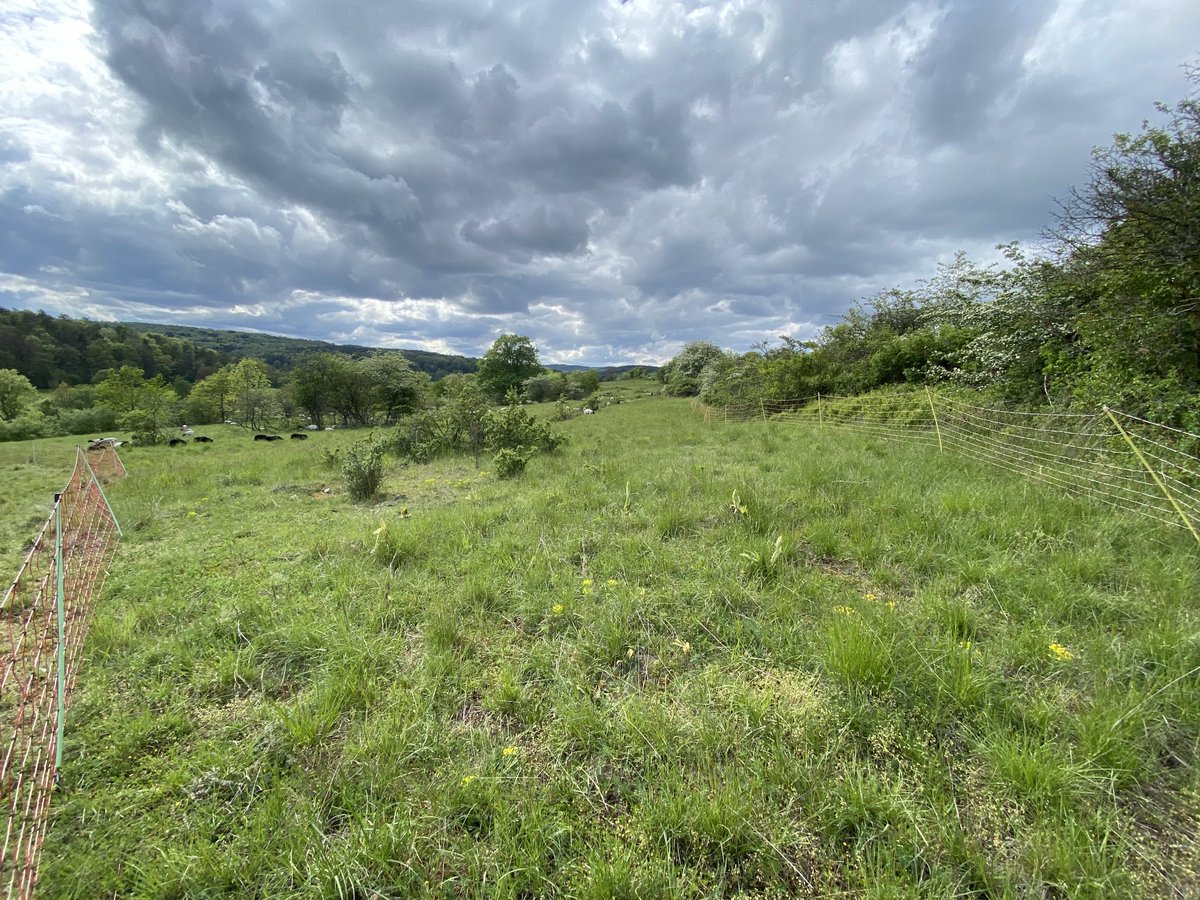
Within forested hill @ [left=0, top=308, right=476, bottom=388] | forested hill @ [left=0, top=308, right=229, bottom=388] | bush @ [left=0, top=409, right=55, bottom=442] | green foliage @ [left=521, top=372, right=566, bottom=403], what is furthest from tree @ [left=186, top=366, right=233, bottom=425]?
green foliage @ [left=521, top=372, right=566, bottom=403]

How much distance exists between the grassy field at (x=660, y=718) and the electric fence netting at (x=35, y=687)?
3.4 inches

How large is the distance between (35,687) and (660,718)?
157 inches

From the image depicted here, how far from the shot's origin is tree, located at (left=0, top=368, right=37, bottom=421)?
1404 inches

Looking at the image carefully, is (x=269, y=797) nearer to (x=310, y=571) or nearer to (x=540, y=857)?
(x=540, y=857)

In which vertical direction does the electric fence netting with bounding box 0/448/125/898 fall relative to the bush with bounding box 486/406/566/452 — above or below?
below

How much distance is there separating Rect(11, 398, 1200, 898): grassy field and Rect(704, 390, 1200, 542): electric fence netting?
1.72ft

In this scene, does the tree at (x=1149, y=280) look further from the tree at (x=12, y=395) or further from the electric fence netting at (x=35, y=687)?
the tree at (x=12, y=395)

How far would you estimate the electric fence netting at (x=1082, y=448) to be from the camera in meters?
4.34

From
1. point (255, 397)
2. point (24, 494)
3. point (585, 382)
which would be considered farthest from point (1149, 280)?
point (585, 382)

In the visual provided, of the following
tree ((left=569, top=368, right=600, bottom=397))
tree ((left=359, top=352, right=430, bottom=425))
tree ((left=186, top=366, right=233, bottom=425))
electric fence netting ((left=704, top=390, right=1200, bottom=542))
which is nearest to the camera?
electric fence netting ((left=704, top=390, right=1200, bottom=542))

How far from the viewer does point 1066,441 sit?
258 inches

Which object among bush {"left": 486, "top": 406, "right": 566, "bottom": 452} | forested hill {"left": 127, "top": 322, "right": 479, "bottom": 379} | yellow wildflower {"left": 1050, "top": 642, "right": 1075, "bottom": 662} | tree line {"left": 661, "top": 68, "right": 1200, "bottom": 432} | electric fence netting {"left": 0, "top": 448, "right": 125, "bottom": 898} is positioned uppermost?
forested hill {"left": 127, "top": 322, "right": 479, "bottom": 379}

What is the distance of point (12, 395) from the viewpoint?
1451 inches

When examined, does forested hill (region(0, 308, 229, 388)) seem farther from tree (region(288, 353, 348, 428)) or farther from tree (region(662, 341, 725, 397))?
tree (region(662, 341, 725, 397))
